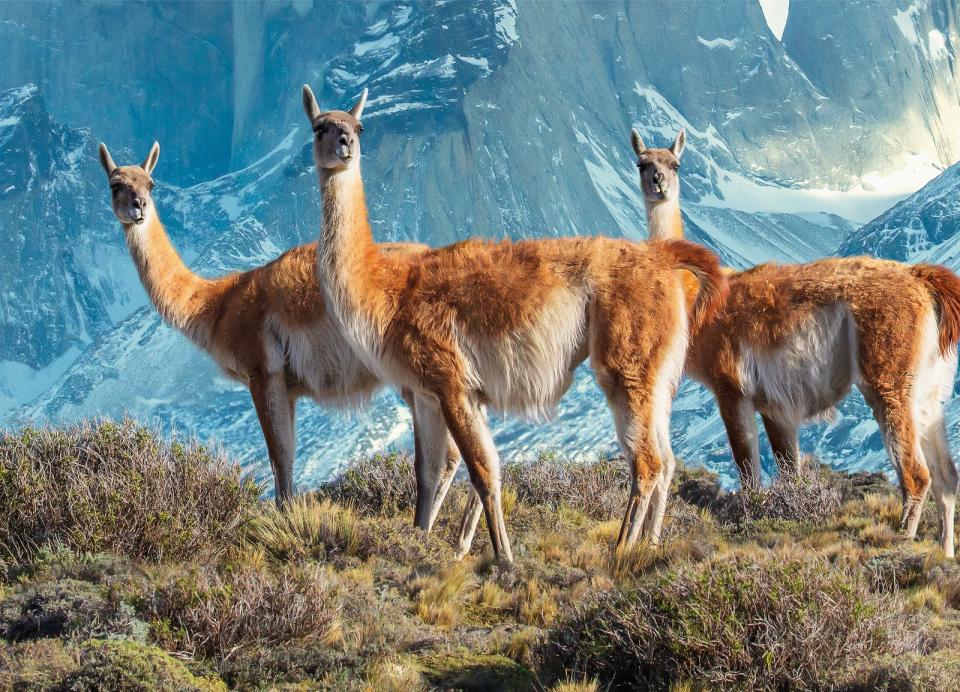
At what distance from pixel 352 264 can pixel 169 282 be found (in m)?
2.94

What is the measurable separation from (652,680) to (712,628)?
0.35 metres

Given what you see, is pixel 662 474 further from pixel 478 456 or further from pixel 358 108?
pixel 358 108

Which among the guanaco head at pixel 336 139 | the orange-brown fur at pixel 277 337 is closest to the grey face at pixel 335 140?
the guanaco head at pixel 336 139

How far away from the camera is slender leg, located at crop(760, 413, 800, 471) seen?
10.4 meters

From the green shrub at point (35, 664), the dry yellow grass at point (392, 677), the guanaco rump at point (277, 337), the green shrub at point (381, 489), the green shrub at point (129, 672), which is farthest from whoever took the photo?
the green shrub at point (381, 489)

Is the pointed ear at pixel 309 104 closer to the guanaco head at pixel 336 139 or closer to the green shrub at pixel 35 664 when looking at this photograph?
the guanaco head at pixel 336 139

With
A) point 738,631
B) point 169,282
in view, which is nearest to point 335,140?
point 169,282

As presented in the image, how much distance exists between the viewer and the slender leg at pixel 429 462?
27.3ft

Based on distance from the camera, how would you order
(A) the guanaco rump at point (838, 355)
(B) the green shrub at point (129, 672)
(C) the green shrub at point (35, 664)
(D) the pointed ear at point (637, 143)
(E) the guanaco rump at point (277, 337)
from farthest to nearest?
1. (D) the pointed ear at point (637, 143)
2. (E) the guanaco rump at point (277, 337)
3. (A) the guanaco rump at point (838, 355)
4. (C) the green shrub at point (35, 664)
5. (B) the green shrub at point (129, 672)

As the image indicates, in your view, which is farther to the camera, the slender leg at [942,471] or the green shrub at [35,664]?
the slender leg at [942,471]

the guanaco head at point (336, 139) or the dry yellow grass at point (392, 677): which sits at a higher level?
the guanaco head at point (336, 139)

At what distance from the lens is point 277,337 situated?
9.52 meters

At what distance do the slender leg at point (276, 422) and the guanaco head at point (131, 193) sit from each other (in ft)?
6.42

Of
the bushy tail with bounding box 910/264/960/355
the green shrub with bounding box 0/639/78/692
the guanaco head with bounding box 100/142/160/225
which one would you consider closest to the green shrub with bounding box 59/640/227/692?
the green shrub with bounding box 0/639/78/692
